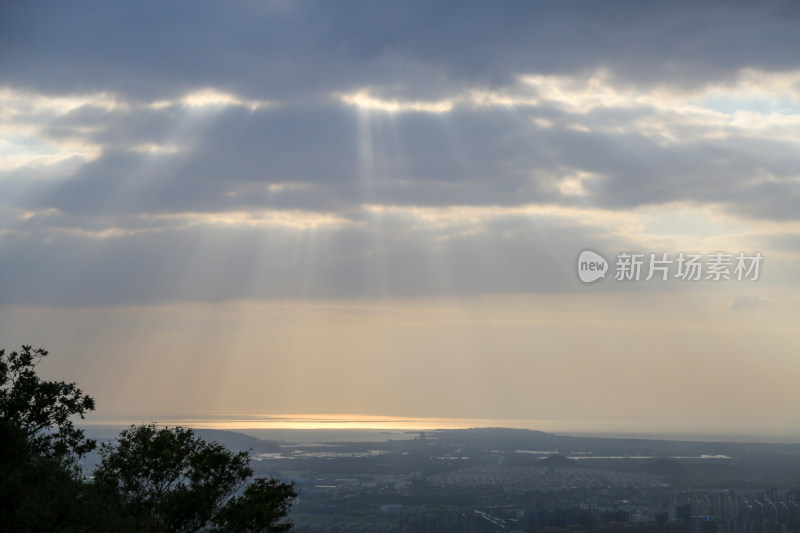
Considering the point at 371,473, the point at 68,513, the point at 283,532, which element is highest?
the point at 68,513

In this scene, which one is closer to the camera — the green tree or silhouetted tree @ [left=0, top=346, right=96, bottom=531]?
silhouetted tree @ [left=0, top=346, right=96, bottom=531]

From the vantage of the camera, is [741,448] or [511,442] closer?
[741,448]

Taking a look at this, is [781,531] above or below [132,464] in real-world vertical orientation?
below

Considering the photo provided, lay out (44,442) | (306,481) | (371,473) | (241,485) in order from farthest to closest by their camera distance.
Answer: (371,473) < (306,481) < (241,485) < (44,442)

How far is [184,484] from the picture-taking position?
21188mm

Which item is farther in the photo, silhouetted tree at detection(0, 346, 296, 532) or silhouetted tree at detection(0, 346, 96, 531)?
silhouetted tree at detection(0, 346, 296, 532)

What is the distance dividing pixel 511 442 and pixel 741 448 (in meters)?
33.9

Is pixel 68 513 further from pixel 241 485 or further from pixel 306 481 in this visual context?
pixel 306 481

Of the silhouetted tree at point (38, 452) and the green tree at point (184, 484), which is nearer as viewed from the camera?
the silhouetted tree at point (38, 452)

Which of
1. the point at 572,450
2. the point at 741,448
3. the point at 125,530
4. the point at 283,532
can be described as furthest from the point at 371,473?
the point at 125,530

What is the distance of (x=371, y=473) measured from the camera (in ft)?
271

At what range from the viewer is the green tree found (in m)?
19.8

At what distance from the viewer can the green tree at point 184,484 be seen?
65.0ft

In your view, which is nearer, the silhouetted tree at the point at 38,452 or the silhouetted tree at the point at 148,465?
the silhouetted tree at the point at 38,452
